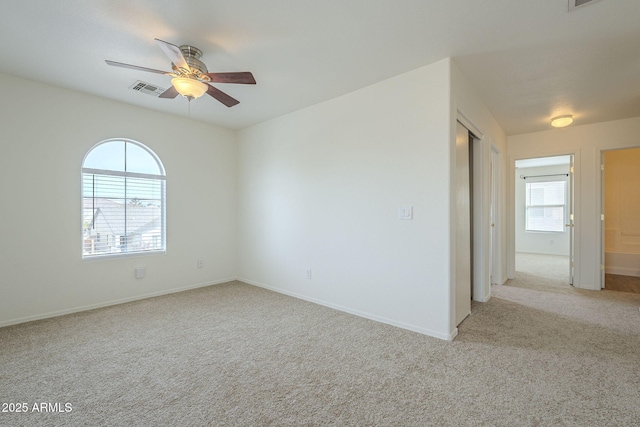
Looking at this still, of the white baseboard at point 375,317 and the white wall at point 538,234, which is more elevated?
the white wall at point 538,234

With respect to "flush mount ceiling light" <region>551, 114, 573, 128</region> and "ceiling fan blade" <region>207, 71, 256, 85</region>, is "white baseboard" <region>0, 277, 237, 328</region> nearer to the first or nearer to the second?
"ceiling fan blade" <region>207, 71, 256, 85</region>

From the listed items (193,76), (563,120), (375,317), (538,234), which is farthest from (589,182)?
(193,76)

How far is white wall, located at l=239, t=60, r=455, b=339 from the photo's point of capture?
2676mm

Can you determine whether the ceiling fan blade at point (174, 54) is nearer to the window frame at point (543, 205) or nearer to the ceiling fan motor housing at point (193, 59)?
the ceiling fan motor housing at point (193, 59)

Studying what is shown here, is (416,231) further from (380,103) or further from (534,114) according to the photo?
(534,114)

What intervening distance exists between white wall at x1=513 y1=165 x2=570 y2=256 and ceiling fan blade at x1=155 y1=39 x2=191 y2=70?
9.00 metres

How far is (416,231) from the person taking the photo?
2.79m

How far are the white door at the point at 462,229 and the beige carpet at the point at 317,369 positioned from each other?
8.7 inches

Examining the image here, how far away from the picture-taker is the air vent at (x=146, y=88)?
10.3 ft

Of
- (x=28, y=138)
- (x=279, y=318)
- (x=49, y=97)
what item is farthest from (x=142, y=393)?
(x=49, y=97)

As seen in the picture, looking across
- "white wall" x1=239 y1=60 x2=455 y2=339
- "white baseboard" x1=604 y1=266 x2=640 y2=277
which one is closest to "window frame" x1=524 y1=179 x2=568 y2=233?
"white baseboard" x1=604 y1=266 x2=640 y2=277

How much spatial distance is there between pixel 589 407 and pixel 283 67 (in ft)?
11.4

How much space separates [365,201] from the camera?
10.5ft

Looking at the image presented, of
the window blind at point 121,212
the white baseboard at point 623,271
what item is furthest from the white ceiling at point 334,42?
the white baseboard at point 623,271
